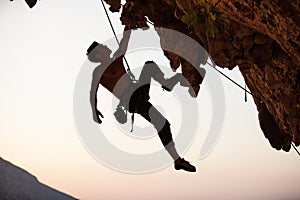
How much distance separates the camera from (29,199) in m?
27.2

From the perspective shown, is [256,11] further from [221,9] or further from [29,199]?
[29,199]

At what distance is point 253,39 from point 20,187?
26788 mm

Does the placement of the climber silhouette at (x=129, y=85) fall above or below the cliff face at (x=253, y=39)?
below

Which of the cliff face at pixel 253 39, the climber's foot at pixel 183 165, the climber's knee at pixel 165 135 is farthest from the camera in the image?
the climber's knee at pixel 165 135

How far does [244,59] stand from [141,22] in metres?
1.33

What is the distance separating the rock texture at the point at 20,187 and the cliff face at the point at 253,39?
76.8 ft

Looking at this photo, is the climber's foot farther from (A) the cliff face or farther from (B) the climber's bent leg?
(A) the cliff face

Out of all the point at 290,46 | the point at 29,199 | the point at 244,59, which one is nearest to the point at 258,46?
the point at 244,59

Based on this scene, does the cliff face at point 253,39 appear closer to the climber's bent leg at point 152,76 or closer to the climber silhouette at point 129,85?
the climber's bent leg at point 152,76

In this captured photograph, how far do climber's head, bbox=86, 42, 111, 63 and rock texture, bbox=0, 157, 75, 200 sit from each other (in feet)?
78.4

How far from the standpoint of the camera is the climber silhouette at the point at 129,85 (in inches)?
134

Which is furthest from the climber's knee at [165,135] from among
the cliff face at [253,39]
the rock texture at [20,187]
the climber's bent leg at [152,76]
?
the rock texture at [20,187]

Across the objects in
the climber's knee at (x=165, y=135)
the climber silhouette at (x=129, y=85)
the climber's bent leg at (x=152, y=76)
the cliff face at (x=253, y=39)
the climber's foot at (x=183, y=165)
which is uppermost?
the cliff face at (x=253, y=39)

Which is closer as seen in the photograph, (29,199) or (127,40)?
A: (127,40)
